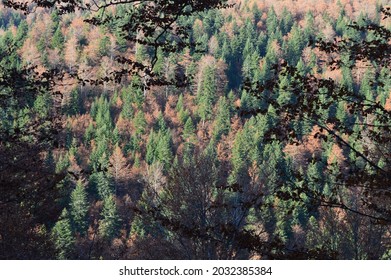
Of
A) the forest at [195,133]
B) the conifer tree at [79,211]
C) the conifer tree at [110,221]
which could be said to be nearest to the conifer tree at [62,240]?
the forest at [195,133]

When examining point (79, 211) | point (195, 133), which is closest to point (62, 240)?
point (79, 211)

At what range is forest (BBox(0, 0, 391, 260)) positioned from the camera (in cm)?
636

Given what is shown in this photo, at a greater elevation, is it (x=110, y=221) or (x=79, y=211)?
(x=79, y=211)

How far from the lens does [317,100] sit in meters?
6.10

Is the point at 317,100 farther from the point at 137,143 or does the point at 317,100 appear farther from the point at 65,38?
the point at 65,38

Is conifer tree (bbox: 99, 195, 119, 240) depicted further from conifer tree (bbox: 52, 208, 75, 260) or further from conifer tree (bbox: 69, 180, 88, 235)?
conifer tree (bbox: 52, 208, 75, 260)

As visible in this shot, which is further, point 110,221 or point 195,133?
point 195,133

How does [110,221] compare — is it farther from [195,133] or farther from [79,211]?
[195,133]

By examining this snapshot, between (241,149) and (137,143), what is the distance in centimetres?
1906

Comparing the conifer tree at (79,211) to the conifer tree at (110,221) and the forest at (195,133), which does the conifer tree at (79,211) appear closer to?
the forest at (195,133)

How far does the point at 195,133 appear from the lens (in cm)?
9531

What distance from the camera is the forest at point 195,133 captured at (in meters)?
6.36

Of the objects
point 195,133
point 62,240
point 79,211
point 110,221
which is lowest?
point 62,240

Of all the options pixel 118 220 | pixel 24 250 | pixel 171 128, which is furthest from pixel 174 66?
pixel 24 250
